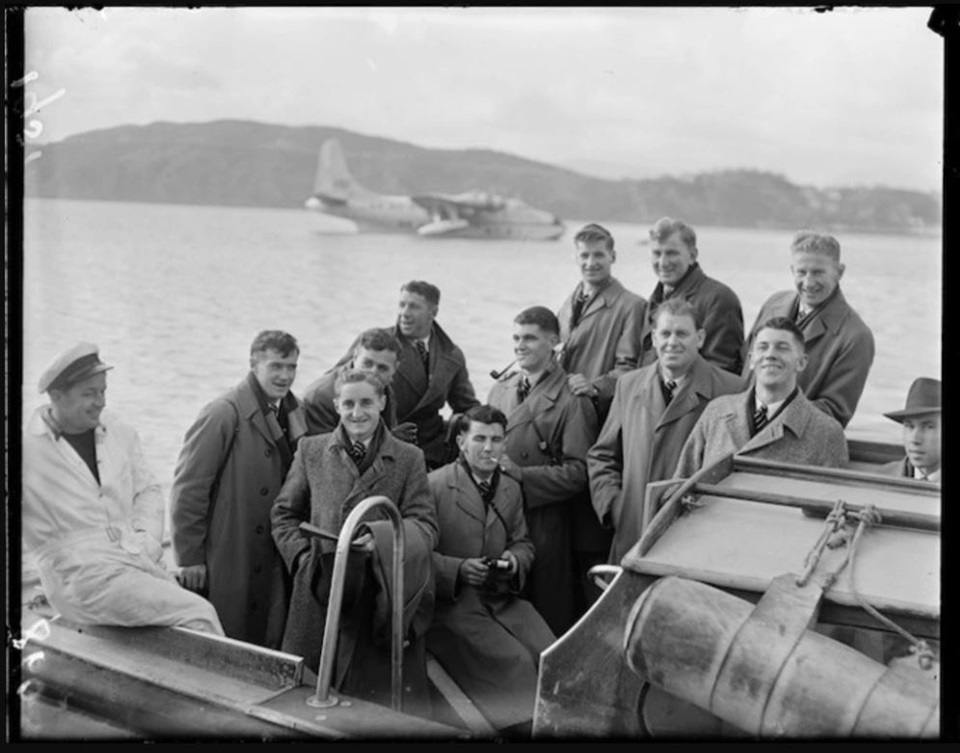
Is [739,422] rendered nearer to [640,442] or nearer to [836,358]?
[640,442]

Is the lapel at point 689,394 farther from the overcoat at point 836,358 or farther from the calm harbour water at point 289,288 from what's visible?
the calm harbour water at point 289,288

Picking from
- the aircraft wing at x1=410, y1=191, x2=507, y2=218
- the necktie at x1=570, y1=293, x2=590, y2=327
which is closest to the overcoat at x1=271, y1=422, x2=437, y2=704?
the necktie at x1=570, y1=293, x2=590, y2=327

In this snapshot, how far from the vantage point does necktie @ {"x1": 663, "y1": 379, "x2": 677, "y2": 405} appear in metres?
4.88

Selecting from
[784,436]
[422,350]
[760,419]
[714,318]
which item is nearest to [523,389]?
[422,350]

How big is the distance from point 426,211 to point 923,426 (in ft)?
8.62

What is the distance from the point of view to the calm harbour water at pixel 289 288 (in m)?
4.79

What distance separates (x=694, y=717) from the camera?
410 centimetres

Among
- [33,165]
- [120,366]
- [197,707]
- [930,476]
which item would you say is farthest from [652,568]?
[33,165]

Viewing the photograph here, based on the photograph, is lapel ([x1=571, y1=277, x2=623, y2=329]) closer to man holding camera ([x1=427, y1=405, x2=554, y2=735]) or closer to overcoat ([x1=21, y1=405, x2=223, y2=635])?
man holding camera ([x1=427, y1=405, x2=554, y2=735])

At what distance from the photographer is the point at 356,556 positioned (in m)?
4.43

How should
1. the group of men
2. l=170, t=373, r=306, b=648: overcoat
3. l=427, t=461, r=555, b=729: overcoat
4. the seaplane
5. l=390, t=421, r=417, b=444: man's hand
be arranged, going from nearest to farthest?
1. the group of men
2. l=427, t=461, r=555, b=729: overcoat
3. l=170, t=373, r=306, b=648: overcoat
4. l=390, t=421, r=417, b=444: man's hand
5. the seaplane

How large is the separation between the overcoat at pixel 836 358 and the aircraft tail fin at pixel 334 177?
220cm

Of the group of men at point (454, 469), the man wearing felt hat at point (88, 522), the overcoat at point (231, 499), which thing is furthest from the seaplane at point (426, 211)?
the man wearing felt hat at point (88, 522)

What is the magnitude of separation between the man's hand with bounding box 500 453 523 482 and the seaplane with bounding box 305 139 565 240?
1244mm
